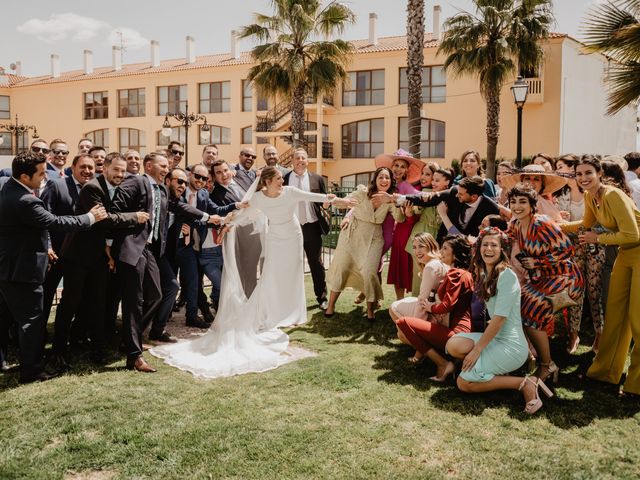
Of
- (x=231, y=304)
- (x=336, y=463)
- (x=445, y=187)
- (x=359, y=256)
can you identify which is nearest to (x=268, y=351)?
(x=231, y=304)

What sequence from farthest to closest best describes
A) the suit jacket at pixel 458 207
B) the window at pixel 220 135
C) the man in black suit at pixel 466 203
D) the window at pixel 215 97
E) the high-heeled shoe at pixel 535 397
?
the window at pixel 220 135 → the window at pixel 215 97 → the suit jacket at pixel 458 207 → the man in black suit at pixel 466 203 → the high-heeled shoe at pixel 535 397

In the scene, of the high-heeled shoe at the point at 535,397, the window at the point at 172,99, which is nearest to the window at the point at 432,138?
the window at the point at 172,99

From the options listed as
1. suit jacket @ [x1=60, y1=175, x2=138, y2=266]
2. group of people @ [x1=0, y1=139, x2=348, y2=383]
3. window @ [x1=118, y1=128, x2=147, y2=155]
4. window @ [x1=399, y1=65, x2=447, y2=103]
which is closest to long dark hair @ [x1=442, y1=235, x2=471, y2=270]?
group of people @ [x1=0, y1=139, x2=348, y2=383]

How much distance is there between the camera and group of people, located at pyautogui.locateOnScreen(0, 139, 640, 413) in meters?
4.88

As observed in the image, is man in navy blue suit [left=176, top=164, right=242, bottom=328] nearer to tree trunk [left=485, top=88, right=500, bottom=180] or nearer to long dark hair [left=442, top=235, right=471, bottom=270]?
long dark hair [left=442, top=235, right=471, bottom=270]

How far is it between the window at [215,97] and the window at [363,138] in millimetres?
8982

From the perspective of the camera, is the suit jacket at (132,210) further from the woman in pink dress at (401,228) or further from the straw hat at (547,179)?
the straw hat at (547,179)

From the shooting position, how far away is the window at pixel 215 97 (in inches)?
1529

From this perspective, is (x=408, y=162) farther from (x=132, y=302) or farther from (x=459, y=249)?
(x=132, y=302)

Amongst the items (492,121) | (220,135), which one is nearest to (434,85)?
(492,121)

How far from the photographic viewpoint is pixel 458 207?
21.7 feet

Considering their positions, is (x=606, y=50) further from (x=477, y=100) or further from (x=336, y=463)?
(x=477, y=100)

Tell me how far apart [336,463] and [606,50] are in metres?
9.01

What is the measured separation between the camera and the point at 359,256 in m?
7.40
